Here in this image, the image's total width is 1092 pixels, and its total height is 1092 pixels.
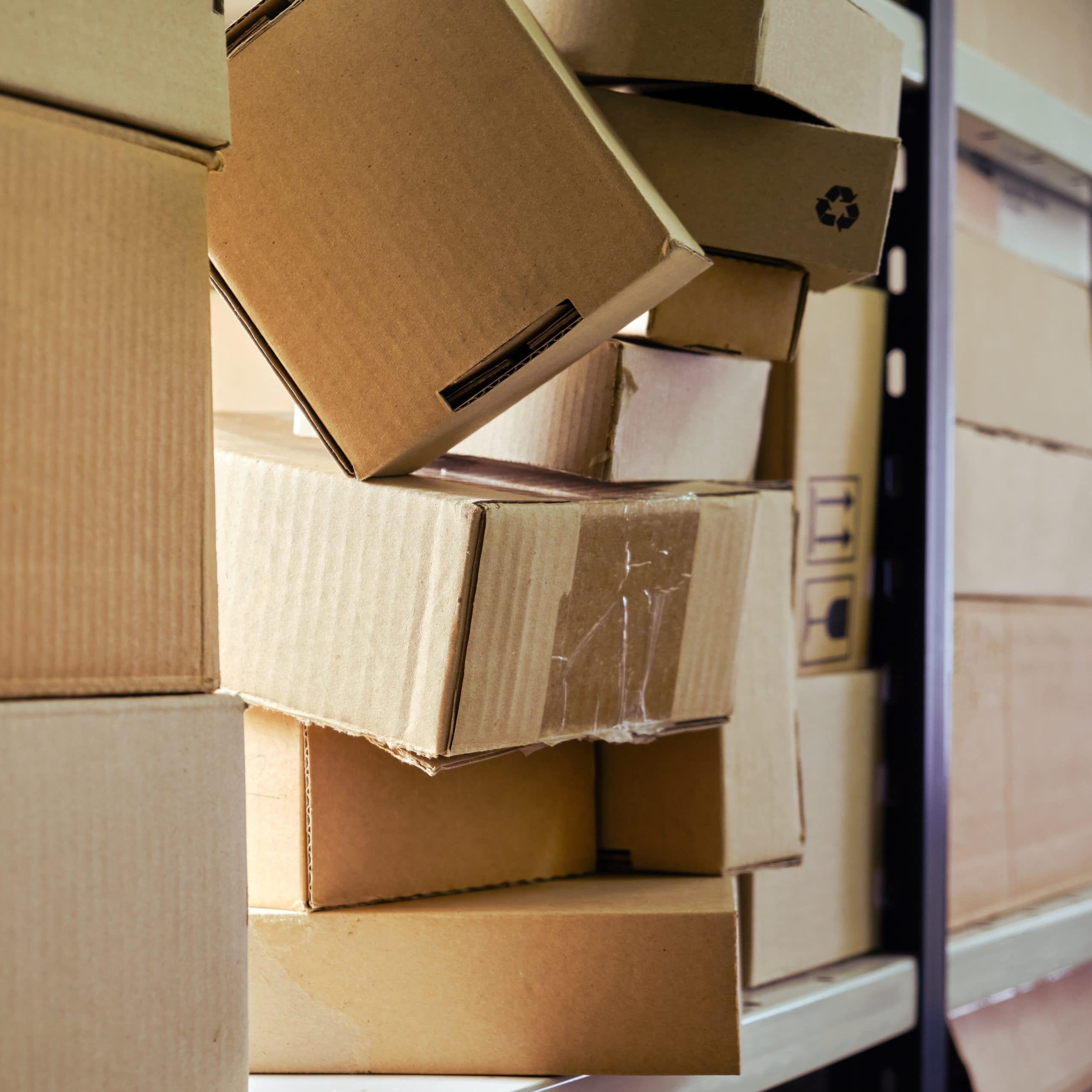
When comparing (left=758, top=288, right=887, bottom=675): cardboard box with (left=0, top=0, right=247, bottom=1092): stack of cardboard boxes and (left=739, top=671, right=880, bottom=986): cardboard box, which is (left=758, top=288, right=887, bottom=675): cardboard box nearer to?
(left=739, top=671, right=880, bottom=986): cardboard box

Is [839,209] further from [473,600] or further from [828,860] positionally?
[828,860]

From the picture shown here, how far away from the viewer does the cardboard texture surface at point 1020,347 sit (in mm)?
1226

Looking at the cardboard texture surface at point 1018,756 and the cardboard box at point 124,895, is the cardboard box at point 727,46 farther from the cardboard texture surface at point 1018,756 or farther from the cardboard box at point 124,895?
the cardboard texture surface at point 1018,756

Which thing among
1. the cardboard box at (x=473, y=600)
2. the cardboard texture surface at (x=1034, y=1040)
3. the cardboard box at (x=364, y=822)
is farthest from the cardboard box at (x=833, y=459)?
the cardboard texture surface at (x=1034, y=1040)

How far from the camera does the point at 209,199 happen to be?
65 centimetres

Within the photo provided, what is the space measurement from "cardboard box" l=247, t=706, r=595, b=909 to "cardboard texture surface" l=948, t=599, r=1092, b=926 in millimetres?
647

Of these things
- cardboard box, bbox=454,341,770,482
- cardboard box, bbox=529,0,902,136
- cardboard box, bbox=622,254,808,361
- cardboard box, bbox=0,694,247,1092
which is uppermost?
cardboard box, bbox=529,0,902,136

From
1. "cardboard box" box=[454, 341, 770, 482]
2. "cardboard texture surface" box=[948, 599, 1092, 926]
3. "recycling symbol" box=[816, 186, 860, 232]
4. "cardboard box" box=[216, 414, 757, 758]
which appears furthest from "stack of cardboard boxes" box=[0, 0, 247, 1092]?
"cardboard texture surface" box=[948, 599, 1092, 926]

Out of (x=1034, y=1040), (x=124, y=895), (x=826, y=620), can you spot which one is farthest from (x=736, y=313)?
(x=1034, y=1040)

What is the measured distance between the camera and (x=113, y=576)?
47cm

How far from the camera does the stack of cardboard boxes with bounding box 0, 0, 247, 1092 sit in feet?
1.46

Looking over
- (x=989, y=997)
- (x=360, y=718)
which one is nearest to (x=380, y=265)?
(x=360, y=718)

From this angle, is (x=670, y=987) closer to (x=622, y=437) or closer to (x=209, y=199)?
(x=622, y=437)

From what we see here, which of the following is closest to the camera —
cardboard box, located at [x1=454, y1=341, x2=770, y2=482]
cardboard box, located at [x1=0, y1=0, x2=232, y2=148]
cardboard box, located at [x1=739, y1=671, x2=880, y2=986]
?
cardboard box, located at [x1=0, y1=0, x2=232, y2=148]
